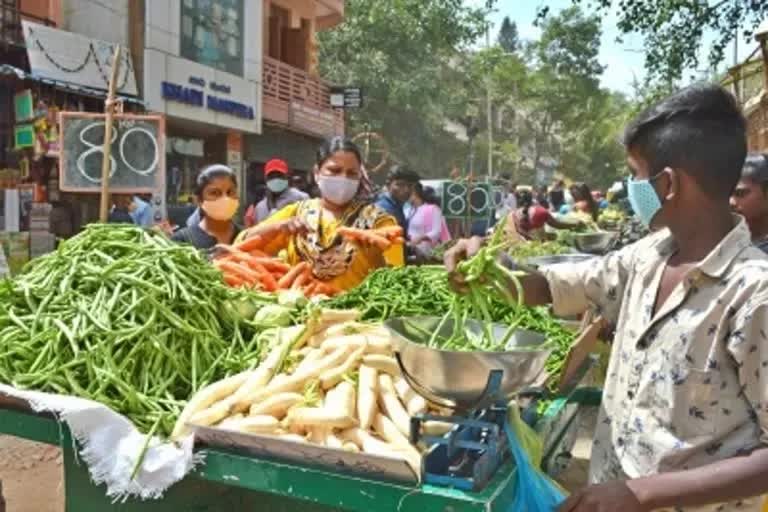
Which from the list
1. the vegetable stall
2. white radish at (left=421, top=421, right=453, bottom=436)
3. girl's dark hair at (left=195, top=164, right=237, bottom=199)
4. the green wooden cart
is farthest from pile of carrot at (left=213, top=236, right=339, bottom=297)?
white radish at (left=421, top=421, right=453, bottom=436)

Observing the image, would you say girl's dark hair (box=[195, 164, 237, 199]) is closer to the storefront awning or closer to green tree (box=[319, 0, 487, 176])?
the storefront awning

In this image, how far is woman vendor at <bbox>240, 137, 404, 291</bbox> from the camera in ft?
11.9

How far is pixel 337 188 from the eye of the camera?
3.70 metres

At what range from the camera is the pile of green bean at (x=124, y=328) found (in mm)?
2219

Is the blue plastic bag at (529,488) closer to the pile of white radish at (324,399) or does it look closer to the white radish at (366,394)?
the pile of white radish at (324,399)

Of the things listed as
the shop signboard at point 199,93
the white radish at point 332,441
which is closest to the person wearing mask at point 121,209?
the shop signboard at point 199,93

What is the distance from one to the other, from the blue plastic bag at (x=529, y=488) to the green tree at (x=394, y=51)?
1084 inches

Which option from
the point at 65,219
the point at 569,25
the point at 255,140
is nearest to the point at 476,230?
the point at 65,219

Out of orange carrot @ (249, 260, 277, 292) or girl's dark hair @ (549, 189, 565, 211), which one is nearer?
orange carrot @ (249, 260, 277, 292)

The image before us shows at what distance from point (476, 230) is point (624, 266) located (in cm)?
1030

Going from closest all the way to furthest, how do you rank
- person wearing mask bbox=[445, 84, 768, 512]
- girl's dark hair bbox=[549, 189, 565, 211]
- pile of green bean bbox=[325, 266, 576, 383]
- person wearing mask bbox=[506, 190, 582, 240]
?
1. person wearing mask bbox=[445, 84, 768, 512]
2. pile of green bean bbox=[325, 266, 576, 383]
3. person wearing mask bbox=[506, 190, 582, 240]
4. girl's dark hair bbox=[549, 189, 565, 211]

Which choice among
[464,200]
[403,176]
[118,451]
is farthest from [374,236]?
[464,200]

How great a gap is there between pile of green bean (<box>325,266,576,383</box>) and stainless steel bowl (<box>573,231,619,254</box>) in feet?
12.3

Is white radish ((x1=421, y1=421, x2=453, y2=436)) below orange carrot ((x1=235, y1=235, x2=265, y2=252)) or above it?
below
